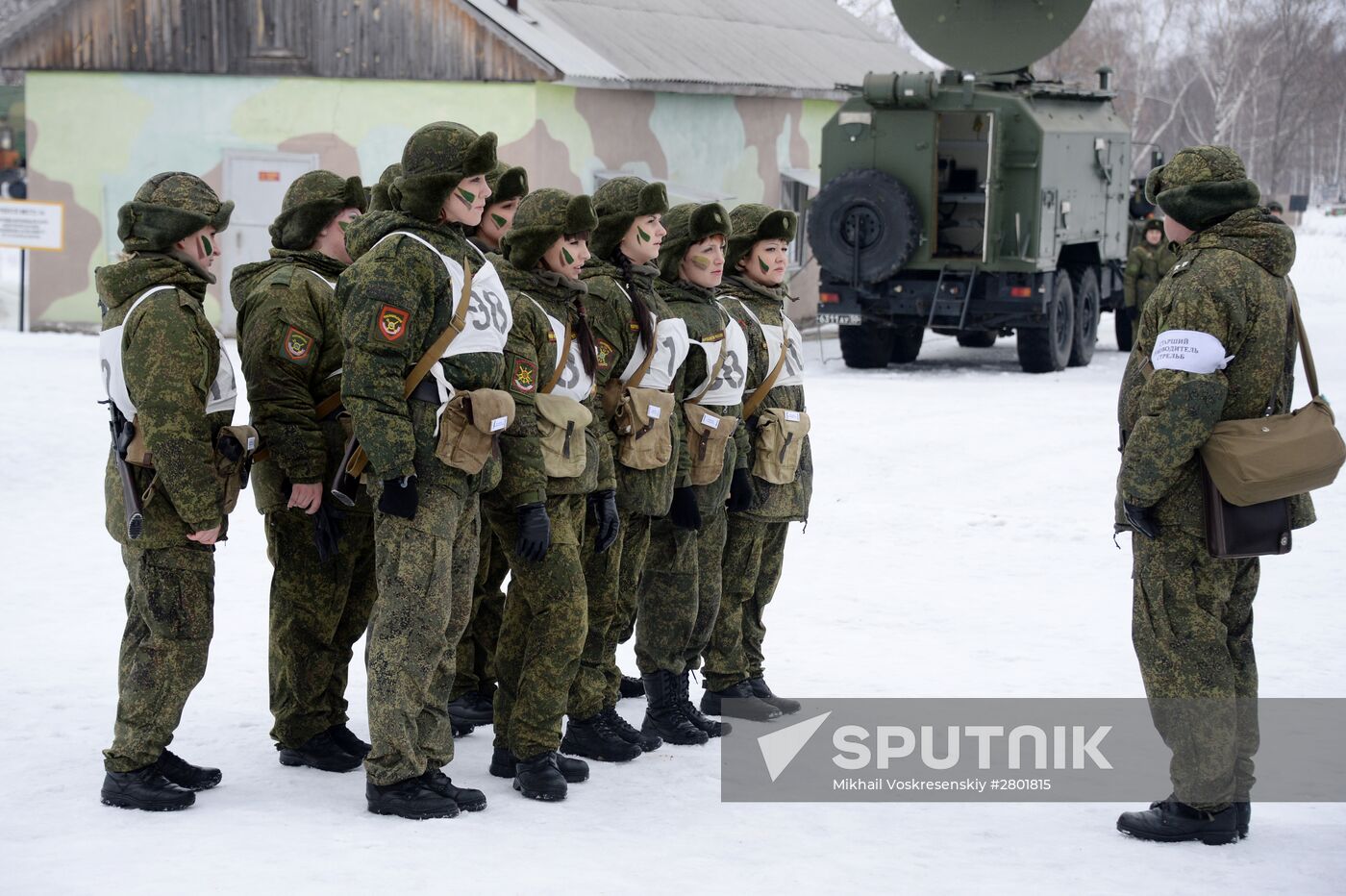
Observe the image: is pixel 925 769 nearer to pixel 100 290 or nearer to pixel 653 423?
pixel 653 423

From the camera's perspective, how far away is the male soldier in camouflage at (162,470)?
4824 millimetres

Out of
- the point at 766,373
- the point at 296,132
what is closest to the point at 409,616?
the point at 766,373

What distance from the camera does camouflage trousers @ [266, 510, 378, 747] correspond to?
5.38m

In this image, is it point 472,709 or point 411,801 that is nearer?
point 411,801

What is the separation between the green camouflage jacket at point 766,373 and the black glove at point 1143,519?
4.74 ft

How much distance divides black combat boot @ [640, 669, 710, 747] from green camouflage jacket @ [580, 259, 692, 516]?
613 mm

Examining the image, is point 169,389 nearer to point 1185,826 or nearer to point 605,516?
point 605,516

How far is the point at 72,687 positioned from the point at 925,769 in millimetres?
3021

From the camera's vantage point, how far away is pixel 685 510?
5.85 meters

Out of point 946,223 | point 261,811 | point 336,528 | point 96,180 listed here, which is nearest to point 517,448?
point 336,528

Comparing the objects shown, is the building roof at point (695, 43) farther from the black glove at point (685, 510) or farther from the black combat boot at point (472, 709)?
the black combat boot at point (472, 709)

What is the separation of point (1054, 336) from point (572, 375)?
1211cm

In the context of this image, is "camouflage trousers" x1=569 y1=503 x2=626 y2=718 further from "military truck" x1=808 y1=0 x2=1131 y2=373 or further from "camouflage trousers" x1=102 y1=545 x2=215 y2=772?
"military truck" x1=808 y1=0 x2=1131 y2=373

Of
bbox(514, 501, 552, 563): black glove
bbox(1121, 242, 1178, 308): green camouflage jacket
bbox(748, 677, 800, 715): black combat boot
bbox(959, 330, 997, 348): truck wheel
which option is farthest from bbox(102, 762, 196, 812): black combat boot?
bbox(959, 330, 997, 348): truck wheel
